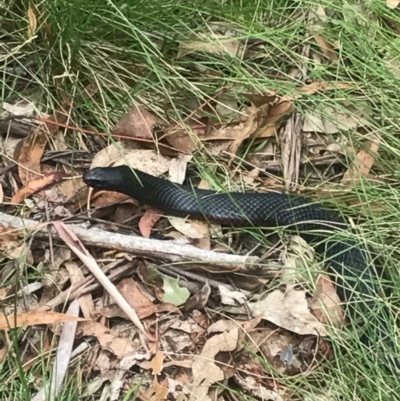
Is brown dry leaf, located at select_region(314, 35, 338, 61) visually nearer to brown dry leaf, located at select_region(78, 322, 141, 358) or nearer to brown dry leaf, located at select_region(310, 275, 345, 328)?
brown dry leaf, located at select_region(310, 275, 345, 328)

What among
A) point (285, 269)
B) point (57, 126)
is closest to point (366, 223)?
point (285, 269)

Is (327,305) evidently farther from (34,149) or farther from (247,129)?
(34,149)

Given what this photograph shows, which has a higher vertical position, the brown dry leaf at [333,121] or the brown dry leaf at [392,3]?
the brown dry leaf at [392,3]

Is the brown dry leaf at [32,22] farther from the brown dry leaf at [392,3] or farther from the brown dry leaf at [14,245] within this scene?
the brown dry leaf at [392,3]

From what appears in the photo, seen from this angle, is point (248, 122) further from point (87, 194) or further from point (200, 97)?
point (87, 194)

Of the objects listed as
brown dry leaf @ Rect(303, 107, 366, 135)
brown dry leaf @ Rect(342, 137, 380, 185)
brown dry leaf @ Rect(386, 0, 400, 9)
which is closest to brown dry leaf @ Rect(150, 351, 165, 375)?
brown dry leaf @ Rect(342, 137, 380, 185)

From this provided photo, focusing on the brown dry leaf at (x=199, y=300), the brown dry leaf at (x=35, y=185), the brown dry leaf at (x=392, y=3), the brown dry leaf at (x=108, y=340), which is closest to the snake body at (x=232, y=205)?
the brown dry leaf at (x=35, y=185)

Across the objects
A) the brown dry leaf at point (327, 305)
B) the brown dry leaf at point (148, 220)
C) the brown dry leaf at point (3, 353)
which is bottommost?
the brown dry leaf at point (3, 353)
